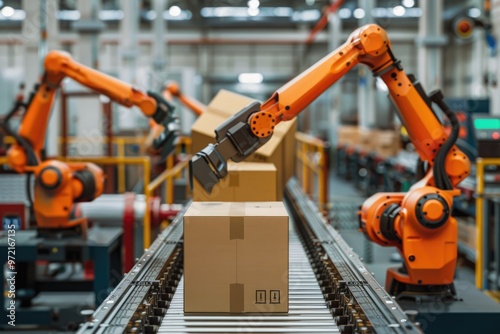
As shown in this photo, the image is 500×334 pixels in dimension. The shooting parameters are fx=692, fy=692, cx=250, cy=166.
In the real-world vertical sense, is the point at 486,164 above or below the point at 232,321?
above

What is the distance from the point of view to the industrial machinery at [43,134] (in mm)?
5664

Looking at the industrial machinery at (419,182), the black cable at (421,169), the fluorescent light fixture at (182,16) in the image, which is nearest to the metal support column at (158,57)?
the fluorescent light fixture at (182,16)

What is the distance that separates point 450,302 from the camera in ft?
14.0

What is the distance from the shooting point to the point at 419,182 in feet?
14.7

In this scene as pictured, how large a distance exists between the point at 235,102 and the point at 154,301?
10.2 feet

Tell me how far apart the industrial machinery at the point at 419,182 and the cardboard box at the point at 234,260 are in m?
0.84

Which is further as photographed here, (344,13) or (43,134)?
(344,13)

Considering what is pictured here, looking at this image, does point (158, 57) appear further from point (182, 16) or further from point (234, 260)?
point (234, 260)

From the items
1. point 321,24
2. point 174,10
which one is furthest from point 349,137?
point 174,10

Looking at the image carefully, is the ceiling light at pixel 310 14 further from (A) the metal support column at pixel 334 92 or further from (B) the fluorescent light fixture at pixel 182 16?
(B) the fluorescent light fixture at pixel 182 16

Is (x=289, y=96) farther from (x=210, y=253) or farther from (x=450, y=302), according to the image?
(x=450, y=302)

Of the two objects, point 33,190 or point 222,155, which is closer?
point 222,155

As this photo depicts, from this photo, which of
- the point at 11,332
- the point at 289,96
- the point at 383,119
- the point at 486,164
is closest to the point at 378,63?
the point at 289,96

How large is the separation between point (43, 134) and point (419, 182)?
3338 mm
